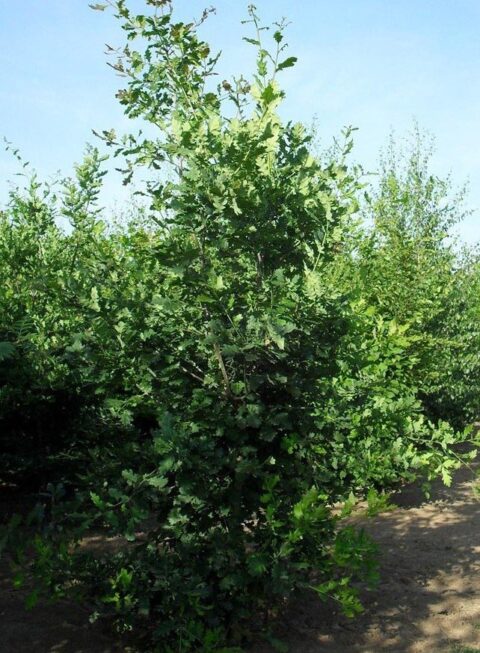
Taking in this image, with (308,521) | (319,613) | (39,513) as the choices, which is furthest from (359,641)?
(39,513)

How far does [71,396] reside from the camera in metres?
6.29

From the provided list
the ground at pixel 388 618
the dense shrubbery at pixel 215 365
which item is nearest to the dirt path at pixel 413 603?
the ground at pixel 388 618

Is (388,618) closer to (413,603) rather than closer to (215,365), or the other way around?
(413,603)

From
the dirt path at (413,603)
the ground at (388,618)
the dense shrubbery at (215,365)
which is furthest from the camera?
the dirt path at (413,603)

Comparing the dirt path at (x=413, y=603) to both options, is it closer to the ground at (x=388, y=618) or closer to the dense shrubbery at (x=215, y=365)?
the ground at (x=388, y=618)

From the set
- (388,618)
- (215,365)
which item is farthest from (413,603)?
(215,365)

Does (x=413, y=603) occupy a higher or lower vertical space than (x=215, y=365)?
lower

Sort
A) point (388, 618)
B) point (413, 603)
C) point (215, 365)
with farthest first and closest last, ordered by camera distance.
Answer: point (413, 603), point (388, 618), point (215, 365)

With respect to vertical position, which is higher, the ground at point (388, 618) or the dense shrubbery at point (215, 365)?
the dense shrubbery at point (215, 365)

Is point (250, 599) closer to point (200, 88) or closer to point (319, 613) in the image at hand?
point (319, 613)

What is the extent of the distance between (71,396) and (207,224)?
3026 millimetres

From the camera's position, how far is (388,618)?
15.5 feet

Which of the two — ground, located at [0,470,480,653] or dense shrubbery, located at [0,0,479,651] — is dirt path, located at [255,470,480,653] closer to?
ground, located at [0,470,480,653]

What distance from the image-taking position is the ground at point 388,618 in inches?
168
